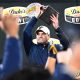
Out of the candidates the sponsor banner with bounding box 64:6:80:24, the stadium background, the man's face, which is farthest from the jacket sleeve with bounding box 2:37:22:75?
the sponsor banner with bounding box 64:6:80:24

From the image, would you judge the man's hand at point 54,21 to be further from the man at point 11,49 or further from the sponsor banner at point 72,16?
the man at point 11,49

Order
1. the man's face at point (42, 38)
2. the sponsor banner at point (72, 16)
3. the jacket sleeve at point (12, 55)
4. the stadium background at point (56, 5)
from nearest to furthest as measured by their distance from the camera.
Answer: the jacket sleeve at point (12, 55), the man's face at point (42, 38), the stadium background at point (56, 5), the sponsor banner at point (72, 16)

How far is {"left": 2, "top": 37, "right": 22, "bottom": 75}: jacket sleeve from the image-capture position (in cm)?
186

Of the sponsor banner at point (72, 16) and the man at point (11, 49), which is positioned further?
the sponsor banner at point (72, 16)

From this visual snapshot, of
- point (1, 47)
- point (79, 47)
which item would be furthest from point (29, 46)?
point (79, 47)

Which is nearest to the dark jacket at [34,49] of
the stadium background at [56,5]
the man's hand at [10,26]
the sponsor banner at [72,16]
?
the stadium background at [56,5]

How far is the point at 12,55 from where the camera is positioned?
1.86 metres

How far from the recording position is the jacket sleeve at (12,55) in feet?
6.10

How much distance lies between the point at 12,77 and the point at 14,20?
1.07ft

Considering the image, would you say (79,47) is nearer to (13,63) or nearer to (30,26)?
(13,63)

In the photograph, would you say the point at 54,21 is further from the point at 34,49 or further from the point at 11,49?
the point at 11,49

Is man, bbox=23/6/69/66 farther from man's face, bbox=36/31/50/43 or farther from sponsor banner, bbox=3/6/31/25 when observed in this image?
sponsor banner, bbox=3/6/31/25

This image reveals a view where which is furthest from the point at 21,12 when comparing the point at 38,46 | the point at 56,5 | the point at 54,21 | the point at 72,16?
the point at 54,21

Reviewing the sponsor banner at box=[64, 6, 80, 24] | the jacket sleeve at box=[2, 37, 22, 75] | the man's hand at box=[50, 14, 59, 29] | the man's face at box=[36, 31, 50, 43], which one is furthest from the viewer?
the sponsor banner at box=[64, 6, 80, 24]
